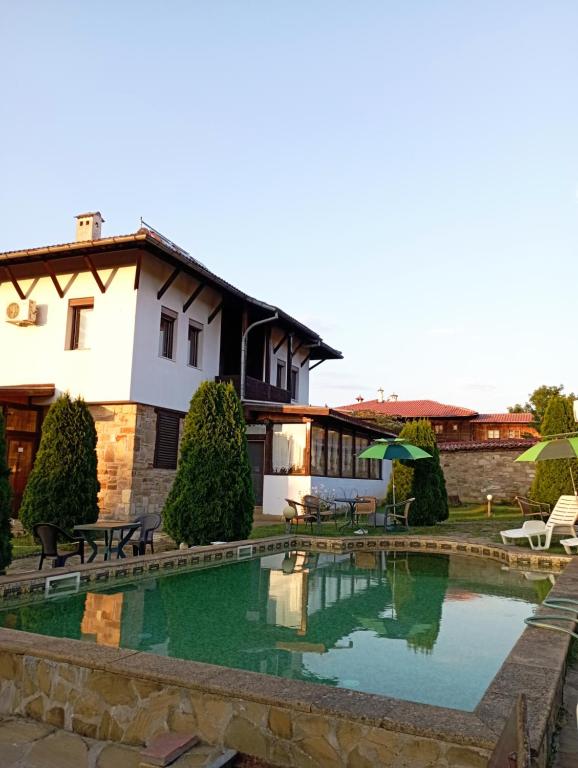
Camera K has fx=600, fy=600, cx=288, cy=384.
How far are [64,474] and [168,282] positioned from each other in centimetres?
577

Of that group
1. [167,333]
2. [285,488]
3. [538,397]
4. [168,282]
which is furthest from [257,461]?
[538,397]

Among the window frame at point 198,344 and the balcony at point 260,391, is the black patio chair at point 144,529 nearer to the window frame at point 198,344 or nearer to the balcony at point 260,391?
the balcony at point 260,391

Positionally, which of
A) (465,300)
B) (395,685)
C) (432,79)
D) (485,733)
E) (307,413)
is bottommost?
(395,685)

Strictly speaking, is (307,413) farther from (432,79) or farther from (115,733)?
(115,733)

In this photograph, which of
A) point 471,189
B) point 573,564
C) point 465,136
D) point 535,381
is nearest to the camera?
point 573,564

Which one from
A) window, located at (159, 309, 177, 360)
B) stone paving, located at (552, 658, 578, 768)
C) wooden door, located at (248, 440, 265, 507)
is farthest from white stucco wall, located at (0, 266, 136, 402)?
stone paving, located at (552, 658, 578, 768)

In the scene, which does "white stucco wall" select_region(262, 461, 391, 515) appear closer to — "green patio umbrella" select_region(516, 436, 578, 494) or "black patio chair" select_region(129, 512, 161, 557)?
Result: "green patio umbrella" select_region(516, 436, 578, 494)

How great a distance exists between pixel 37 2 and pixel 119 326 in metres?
6.83

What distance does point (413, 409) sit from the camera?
39.3 metres

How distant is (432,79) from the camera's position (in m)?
10.8

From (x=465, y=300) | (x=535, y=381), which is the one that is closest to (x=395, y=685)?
(x=465, y=300)

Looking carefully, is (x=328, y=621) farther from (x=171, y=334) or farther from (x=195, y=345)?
(x=195, y=345)

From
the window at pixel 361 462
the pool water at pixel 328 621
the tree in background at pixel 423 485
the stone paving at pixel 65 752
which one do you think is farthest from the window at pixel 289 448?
the stone paving at pixel 65 752

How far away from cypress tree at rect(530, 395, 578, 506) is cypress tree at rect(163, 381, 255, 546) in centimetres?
843
